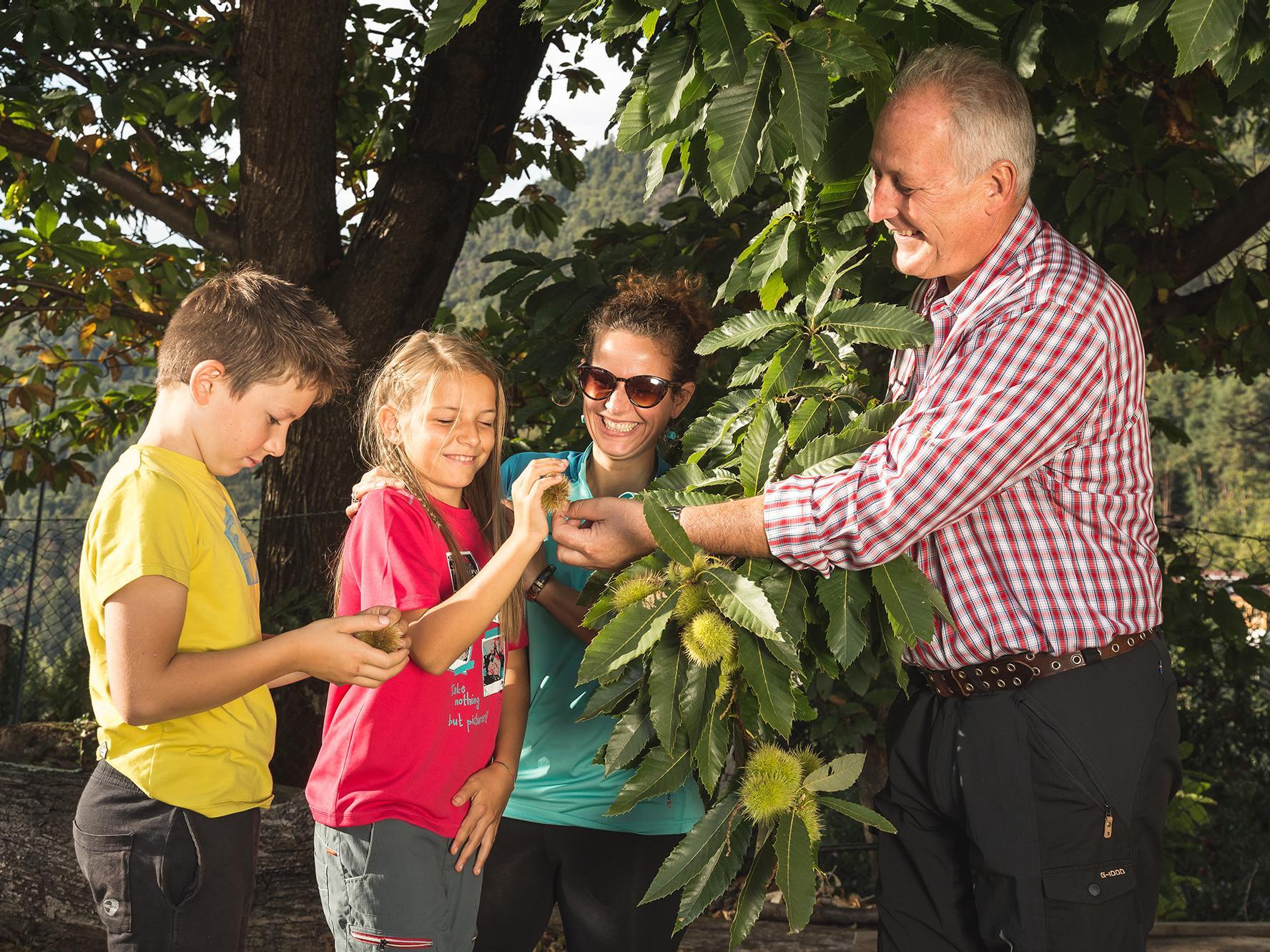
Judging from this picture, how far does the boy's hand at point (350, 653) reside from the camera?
1.69 meters

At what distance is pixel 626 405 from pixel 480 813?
2.70 ft

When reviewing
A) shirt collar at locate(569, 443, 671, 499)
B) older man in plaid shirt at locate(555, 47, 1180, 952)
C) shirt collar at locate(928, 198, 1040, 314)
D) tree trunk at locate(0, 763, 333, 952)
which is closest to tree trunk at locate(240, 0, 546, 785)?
tree trunk at locate(0, 763, 333, 952)

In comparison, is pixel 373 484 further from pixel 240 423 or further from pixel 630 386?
pixel 630 386

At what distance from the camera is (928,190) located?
1787 millimetres

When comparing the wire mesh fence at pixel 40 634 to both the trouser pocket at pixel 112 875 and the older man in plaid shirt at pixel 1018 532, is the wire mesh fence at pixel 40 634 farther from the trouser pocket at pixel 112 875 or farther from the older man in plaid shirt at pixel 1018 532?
the older man in plaid shirt at pixel 1018 532

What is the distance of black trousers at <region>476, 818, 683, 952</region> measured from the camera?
6.70ft

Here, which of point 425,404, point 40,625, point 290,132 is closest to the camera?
point 425,404

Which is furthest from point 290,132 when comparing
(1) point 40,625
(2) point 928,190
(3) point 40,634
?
(3) point 40,634

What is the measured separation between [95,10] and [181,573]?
3780 millimetres

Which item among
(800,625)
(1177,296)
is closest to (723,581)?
(800,625)

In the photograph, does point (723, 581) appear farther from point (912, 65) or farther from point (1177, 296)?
point (1177, 296)

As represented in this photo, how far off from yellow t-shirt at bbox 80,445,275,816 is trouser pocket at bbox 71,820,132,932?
0.10 m

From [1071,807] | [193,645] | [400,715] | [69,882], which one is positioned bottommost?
[69,882]

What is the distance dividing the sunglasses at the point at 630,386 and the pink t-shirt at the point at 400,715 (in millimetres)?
443
